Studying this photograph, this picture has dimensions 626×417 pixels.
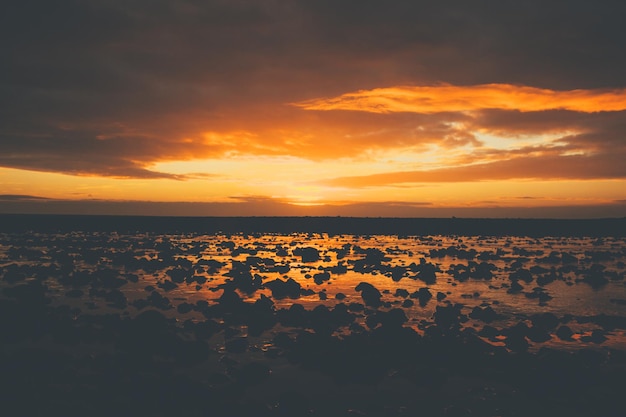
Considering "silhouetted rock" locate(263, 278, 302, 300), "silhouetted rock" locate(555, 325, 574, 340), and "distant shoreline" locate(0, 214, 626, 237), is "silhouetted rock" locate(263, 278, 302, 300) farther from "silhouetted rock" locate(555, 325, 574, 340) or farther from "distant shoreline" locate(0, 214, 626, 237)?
"distant shoreline" locate(0, 214, 626, 237)

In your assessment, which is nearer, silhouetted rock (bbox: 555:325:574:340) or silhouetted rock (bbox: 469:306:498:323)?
silhouetted rock (bbox: 555:325:574:340)

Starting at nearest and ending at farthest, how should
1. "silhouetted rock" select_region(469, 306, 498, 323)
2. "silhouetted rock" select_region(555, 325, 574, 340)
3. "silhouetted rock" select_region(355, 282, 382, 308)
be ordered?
"silhouetted rock" select_region(555, 325, 574, 340) < "silhouetted rock" select_region(469, 306, 498, 323) < "silhouetted rock" select_region(355, 282, 382, 308)

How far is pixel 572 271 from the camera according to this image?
36.6 meters

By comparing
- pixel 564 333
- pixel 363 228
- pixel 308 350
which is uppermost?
pixel 363 228

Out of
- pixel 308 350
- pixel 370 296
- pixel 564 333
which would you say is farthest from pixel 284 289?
pixel 564 333

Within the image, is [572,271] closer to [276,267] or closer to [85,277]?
[276,267]

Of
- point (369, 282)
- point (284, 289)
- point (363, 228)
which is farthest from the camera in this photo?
point (363, 228)

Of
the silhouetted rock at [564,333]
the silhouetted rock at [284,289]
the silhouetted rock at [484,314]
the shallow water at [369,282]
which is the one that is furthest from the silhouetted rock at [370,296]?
the silhouetted rock at [564,333]

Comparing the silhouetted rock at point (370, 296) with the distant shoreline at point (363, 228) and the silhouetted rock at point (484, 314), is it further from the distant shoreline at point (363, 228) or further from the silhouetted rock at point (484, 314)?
the distant shoreline at point (363, 228)

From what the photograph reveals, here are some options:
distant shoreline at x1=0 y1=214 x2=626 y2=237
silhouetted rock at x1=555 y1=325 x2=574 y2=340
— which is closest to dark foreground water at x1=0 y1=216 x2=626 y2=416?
silhouetted rock at x1=555 y1=325 x2=574 y2=340

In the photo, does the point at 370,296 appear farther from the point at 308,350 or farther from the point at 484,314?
the point at 308,350

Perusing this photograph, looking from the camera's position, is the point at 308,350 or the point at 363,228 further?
the point at 363,228

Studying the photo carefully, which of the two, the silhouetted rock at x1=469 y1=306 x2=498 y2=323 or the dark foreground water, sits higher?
the silhouetted rock at x1=469 y1=306 x2=498 y2=323

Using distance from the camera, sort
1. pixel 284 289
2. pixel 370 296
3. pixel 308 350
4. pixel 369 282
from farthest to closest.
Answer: pixel 369 282, pixel 284 289, pixel 370 296, pixel 308 350
